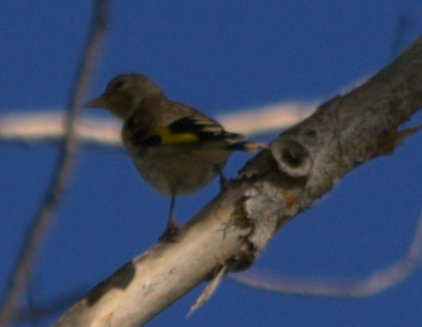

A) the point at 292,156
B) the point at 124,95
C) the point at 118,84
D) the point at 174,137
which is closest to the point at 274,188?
the point at 292,156

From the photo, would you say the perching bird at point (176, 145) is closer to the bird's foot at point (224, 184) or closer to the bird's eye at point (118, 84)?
the bird's foot at point (224, 184)

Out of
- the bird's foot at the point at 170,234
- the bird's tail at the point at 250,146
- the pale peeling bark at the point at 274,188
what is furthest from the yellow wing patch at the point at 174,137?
the bird's foot at the point at 170,234

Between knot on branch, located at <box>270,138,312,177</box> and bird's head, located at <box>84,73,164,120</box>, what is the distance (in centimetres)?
211

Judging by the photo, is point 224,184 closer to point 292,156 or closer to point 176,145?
point 292,156

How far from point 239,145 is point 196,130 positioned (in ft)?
1.12

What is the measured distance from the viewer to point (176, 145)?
5.13 m

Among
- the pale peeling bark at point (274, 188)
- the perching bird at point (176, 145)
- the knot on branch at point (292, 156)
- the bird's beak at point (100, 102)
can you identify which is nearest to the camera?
the pale peeling bark at point (274, 188)

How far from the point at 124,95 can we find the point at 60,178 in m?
3.23

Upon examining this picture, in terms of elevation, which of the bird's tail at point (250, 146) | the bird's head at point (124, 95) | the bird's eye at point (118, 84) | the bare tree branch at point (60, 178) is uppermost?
the bird's eye at point (118, 84)

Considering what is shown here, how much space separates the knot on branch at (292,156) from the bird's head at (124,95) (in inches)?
83.1

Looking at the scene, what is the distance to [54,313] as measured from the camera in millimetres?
4000

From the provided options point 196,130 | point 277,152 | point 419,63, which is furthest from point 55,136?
point 419,63

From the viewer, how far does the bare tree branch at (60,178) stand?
320 cm

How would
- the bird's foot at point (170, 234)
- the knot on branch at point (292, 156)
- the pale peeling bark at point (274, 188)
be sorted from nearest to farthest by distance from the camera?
1. the pale peeling bark at point (274, 188)
2. the bird's foot at point (170, 234)
3. the knot on branch at point (292, 156)
